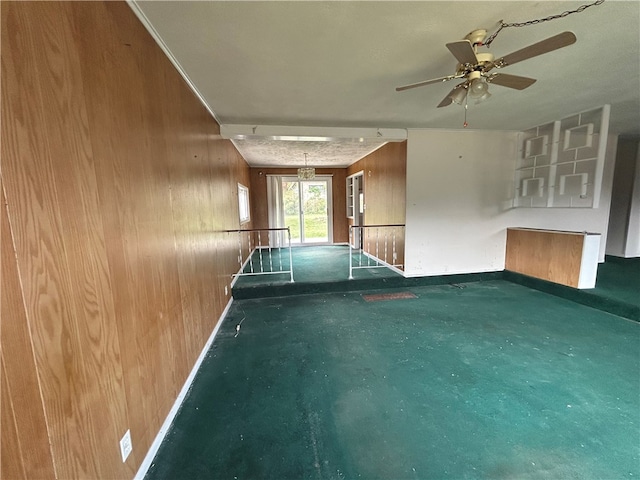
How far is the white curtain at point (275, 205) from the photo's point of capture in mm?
7148

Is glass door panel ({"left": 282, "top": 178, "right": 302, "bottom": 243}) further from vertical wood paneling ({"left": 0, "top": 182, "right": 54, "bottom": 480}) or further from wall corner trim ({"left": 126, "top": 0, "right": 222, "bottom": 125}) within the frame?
vertical wood paneling ({"left": 0, "top": 182, "right": 54, "bottom": 480})

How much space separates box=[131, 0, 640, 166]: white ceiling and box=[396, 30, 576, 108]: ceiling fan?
0.60 ft

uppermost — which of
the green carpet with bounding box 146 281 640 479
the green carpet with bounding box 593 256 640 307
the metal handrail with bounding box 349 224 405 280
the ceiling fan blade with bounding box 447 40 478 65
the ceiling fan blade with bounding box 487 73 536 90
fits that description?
the ceiling fan blade with bounding box 447 40 478 65

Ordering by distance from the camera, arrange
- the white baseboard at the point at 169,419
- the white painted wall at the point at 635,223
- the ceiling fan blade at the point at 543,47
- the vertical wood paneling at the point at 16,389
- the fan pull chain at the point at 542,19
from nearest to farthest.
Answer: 1. the vertical wood paneling at the point at 16,389
2. the white baseboard at the point at 169,419
3. the ceiling fan blade at the point at 543,47
4. the fan pull chain at the point at 542,19
5. the white painted wall at the point at 635,223

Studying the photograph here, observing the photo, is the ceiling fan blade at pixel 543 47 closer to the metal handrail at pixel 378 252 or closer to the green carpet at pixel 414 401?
the green carpet at pixel 414 401

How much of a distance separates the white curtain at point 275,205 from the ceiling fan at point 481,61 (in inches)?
218

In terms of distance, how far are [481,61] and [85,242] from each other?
102 inches

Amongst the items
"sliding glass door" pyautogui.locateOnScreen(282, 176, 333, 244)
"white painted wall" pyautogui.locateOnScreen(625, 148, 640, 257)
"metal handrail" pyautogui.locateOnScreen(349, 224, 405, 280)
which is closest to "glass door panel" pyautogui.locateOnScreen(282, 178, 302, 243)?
"sliding glass door" pyautogui.locateOnScreen(282, 176, 333, 244)

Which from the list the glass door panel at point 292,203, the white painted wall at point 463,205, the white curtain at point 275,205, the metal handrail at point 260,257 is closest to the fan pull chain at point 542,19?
the white painted wall at point 463,205

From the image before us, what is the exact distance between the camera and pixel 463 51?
5.36ft

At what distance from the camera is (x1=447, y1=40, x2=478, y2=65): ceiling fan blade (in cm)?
154

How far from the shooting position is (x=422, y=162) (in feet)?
13.4

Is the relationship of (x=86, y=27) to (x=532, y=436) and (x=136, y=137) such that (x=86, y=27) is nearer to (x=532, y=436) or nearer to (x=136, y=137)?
(x=136, y=137)

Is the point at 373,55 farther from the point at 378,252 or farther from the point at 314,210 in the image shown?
the point at 314,210
